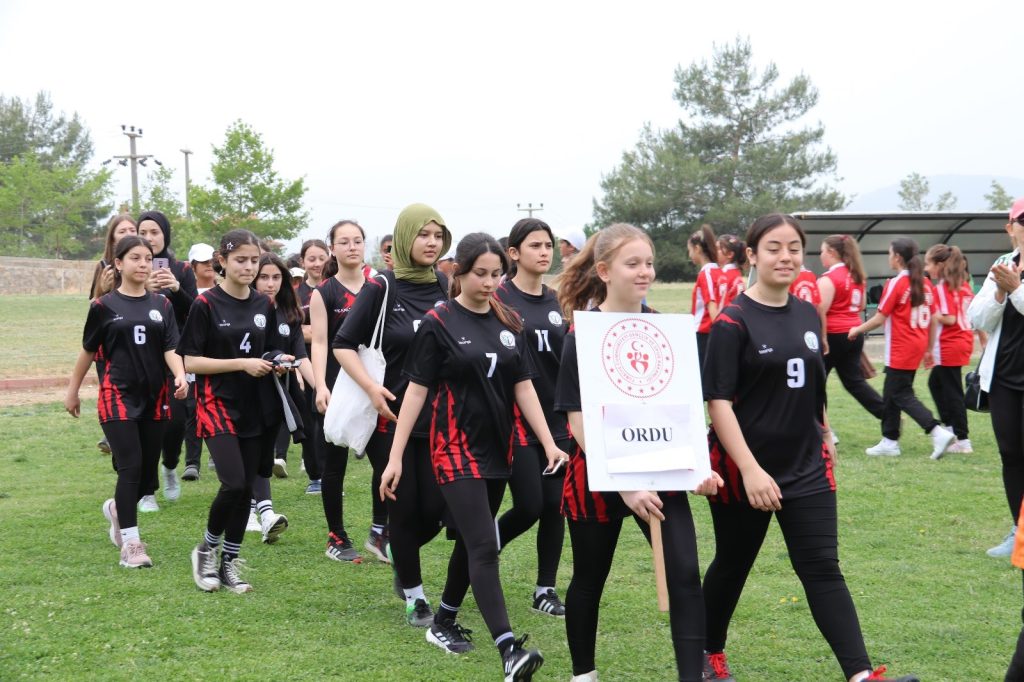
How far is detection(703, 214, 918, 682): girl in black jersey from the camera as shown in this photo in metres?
3.84

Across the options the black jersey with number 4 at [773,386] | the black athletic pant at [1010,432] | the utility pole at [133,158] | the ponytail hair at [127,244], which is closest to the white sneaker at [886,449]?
the black athletic pant at [1010,432]

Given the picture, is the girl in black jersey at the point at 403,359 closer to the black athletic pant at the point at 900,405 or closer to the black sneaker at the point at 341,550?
the black sneaker at the point at 341,550

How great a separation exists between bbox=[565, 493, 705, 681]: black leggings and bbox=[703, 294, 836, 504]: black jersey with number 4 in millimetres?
389

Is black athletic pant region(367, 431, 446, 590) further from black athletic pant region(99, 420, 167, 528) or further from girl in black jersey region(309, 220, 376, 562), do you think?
black athletic pant region(99, 420, 167, 528)

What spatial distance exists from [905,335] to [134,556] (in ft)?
25.0

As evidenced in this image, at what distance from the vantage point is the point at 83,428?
1226 centimetres

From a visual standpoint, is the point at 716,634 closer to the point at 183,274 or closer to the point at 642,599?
the point at 642,599

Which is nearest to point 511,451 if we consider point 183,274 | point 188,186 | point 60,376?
point 183,274

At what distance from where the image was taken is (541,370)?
18.2 ft

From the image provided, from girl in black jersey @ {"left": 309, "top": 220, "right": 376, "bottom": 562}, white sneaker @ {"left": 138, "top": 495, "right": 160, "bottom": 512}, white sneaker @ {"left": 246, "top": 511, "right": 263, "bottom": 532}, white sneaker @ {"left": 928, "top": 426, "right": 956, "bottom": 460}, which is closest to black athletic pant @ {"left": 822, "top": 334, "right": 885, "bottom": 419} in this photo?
white sneaker @ {"left": 928, "top": 426, "right": 956, "bottom": 460}

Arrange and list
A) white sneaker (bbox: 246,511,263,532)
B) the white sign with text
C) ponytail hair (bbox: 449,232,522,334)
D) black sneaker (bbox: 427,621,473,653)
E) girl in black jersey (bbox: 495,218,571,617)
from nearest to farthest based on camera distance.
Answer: the white sign with text → ponytail hair (bbox: 449,232,522,334) → black sneaker (bbox: 427,621,473,653) → girl in black jersey (bbox: 495,218,571,617) → white sneaker (bbox: 246,511,263,532)

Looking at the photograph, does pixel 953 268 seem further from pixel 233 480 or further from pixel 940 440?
pixel 233 480

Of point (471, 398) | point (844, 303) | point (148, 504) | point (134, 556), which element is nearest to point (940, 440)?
point (844, 303)

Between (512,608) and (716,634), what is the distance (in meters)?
1.53
